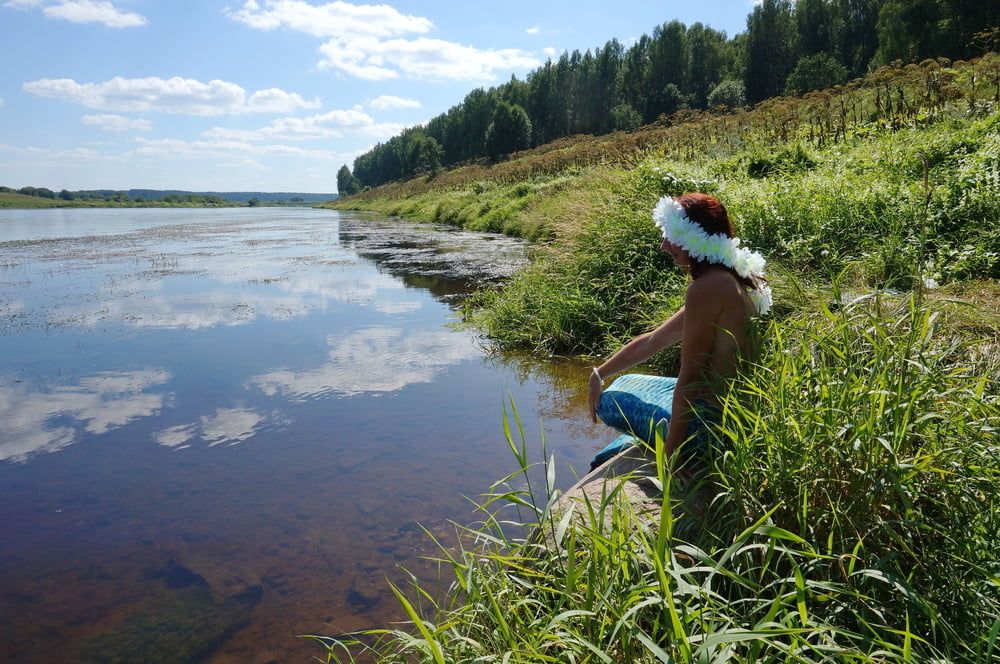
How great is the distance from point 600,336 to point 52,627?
543 cm

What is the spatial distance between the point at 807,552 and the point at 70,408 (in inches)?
248

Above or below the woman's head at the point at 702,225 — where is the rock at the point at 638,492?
below

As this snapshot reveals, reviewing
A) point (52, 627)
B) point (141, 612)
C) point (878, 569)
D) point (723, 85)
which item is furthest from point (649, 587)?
point (723, 85)

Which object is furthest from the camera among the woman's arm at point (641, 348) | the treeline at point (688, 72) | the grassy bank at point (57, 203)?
the grassy bank at point (57, 203)

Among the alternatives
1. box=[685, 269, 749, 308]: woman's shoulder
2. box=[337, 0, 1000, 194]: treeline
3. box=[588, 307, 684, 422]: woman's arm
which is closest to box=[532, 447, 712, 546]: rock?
box=[588, 307, 684, 422]: woman's arm

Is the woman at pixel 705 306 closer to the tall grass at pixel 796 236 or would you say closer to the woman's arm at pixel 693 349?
the woman's arm at pixel 693 349

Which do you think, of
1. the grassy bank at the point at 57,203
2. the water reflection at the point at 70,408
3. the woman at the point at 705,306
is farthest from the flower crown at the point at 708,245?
the grassy bank at the point at 57,203

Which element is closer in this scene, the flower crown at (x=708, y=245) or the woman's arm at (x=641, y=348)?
the flower crown at (x=708, y=245)

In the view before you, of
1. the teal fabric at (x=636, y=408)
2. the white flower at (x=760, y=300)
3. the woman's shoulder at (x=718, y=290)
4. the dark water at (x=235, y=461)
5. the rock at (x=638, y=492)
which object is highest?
the woman's shoulder at (x=718, y=290)

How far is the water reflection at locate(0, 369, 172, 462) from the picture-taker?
17.1 ft

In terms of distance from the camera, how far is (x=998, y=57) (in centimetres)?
1155

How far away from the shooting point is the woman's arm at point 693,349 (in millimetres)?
2896

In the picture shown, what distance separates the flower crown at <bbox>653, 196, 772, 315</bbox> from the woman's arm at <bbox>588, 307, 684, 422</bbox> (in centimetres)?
32

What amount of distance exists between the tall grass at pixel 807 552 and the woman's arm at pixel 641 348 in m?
0.56
